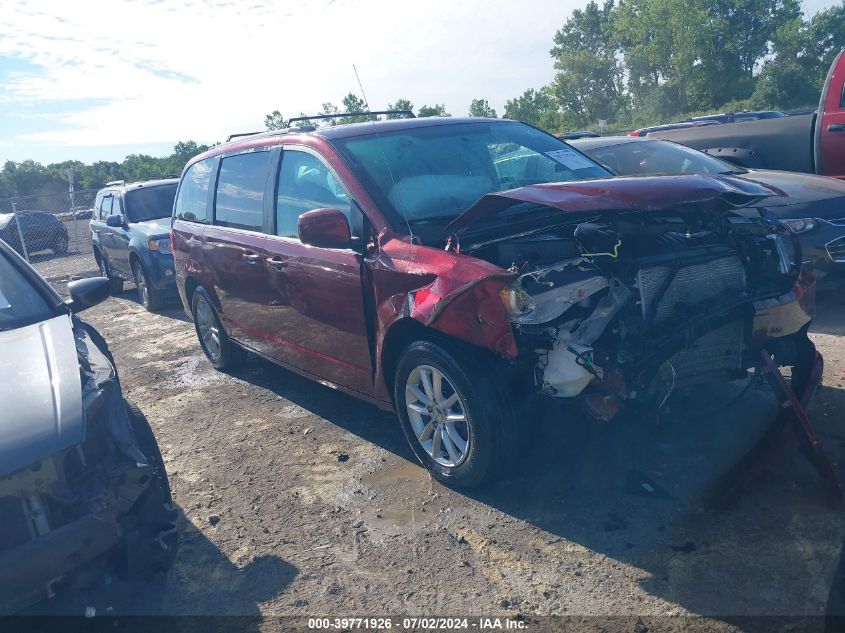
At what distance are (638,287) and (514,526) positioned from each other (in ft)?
4.26

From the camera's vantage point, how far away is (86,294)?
4.32m

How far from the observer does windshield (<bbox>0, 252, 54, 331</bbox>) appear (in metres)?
3.89

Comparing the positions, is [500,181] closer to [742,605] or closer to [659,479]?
[659,479]

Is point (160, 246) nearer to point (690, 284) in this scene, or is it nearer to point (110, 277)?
point (110, 277)

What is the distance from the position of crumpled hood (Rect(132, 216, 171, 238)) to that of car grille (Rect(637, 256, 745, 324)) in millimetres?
8637

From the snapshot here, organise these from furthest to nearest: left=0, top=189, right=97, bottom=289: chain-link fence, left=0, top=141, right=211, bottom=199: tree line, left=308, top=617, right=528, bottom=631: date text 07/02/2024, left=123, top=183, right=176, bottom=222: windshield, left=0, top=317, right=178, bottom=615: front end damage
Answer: left=0, top=141, right=211, bottom=199: tree line < left=0, top=189, right=97, bottom=289: chain-link fence < left=123, top=183, right=176, bottom=222: windshield < left=308, top=617, right=528, bottom=631: date text 07/02/2024 < left=0, top=317, right=178, bottom=615: front end damage

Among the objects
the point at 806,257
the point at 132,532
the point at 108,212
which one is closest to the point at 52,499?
the point at 132,532

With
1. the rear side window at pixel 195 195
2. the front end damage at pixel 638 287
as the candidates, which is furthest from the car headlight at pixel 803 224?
the rear side window at pixel 195 195

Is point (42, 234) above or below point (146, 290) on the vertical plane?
above

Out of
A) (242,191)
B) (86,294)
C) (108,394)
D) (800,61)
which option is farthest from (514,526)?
(800,61)

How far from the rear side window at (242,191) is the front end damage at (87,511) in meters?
2.20

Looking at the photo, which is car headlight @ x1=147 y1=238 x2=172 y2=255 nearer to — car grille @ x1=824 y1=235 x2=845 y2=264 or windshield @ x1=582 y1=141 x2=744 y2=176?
windshield @ x1=582 y1=141 x2=744 y2=176

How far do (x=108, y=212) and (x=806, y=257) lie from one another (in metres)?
10.7

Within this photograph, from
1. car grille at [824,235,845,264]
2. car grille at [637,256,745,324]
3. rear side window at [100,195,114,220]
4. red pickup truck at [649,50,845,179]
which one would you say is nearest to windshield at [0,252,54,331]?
car grille at [637,256,745,324]
